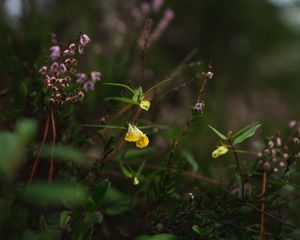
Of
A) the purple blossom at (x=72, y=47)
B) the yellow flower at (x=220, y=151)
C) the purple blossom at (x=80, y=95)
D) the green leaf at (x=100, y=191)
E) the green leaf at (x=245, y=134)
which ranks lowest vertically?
the green leaf at (x=100, y=191)

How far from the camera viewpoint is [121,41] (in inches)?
93.4

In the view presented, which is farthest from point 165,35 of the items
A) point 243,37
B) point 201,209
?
point 201,209

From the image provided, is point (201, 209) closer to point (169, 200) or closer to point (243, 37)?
point (169, 200)

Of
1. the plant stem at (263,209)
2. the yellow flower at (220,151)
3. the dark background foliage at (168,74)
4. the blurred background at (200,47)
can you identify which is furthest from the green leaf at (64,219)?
the blurred background at (200,47)

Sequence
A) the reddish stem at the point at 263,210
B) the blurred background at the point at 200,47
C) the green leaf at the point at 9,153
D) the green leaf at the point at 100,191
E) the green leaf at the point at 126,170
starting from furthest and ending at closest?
the blurred background at the point at 200,47
the green leaf at the point at 126,170
the reddish stem at the point at 263,210
the green leaf at the point at 100,191
the green leaf at the point at 9,153

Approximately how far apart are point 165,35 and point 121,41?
2374 millimetres

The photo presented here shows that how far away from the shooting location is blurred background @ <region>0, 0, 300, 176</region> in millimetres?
2072

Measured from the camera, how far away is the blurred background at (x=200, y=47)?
207cm

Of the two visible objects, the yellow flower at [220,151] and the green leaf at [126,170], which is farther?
the green leaf at [126,170]

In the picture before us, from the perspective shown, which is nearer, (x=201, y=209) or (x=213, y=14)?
(x=201, y=209)

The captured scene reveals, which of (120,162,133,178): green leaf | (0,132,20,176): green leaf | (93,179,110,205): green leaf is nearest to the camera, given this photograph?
(0,132,20,176): green leaf

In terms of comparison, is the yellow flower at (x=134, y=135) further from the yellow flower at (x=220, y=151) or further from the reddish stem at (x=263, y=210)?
the reddish stem at (x=263, y=210)

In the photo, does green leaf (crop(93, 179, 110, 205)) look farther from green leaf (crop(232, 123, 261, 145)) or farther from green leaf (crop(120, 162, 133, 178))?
green leaf (crop(232, 123, 261, 145))

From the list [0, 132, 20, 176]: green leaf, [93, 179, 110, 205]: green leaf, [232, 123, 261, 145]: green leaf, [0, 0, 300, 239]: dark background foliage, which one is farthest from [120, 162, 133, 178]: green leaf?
[0, 132, 20, 176]: green leaf
